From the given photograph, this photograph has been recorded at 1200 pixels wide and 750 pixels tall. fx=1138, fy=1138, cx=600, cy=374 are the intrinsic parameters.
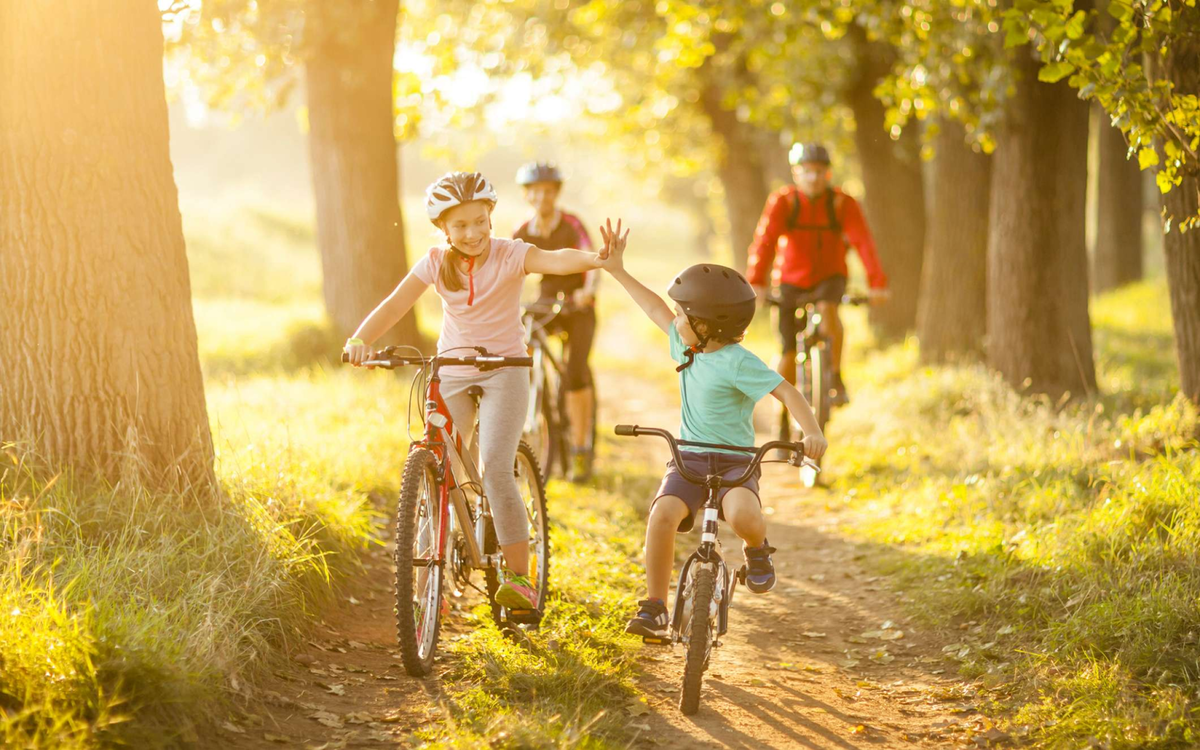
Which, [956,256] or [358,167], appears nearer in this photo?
[358,167]

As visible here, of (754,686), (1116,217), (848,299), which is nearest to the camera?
(754,686)

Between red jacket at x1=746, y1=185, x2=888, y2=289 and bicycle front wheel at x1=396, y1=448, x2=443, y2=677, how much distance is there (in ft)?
14.6

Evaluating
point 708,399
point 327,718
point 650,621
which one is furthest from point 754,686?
point 327,718

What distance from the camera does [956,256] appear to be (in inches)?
463

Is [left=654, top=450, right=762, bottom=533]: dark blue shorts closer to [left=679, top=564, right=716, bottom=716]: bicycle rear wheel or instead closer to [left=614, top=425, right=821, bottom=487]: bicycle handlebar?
[left=614, top=425, right=821, bottom=487]: bicycle handlebar

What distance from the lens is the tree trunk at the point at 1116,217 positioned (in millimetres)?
17562

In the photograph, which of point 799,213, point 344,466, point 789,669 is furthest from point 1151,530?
point 344,466

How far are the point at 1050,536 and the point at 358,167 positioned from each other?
776 cm

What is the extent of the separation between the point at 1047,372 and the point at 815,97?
7153mm

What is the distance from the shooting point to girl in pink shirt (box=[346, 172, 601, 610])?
16.5 ft

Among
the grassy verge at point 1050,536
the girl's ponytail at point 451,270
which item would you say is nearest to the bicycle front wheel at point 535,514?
A: the girl's ponytail at point 451,270

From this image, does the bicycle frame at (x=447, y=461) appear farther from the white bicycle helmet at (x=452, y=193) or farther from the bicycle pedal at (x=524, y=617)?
the white bicycle helmet at (x=452, y=193)

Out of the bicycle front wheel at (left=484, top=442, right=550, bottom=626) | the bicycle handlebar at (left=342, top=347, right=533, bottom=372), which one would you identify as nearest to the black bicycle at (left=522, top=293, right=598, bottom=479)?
the bicycle front wheel at (left=484, top=442, right=550, bottom=626)

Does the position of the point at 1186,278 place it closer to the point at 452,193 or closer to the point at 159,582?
the point at 452,193
